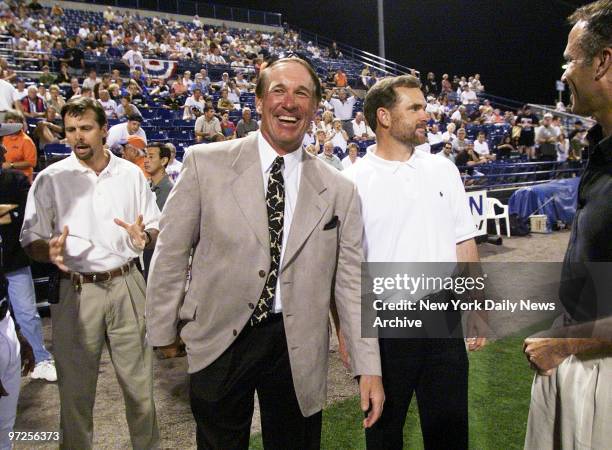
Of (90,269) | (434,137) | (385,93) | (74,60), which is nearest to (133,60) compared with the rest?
(74,60)

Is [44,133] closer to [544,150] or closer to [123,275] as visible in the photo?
[123,275]

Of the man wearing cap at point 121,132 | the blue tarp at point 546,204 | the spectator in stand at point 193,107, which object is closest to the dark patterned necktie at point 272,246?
the man wearing cap at point 121,132

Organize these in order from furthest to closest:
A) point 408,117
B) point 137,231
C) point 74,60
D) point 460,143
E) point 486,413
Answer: point 74,60
point 460,143
point 486,413
point 137,231
point 408,117

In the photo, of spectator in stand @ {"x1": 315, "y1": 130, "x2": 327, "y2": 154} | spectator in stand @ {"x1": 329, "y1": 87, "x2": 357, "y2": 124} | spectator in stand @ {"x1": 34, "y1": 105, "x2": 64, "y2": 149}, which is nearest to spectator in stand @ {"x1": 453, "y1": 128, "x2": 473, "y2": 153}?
spectator in stand @ {"x1": 329, "y1": 87, "x2": 357, "y2": 124}

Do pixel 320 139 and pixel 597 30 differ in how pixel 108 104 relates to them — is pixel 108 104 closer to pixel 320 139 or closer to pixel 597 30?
pixel 320 139

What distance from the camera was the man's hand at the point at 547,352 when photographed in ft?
5.37

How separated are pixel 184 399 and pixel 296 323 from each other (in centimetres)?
245

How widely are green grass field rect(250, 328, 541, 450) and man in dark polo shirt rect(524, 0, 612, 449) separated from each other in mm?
1679

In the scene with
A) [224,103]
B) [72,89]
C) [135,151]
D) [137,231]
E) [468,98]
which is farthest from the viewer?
[468,98]

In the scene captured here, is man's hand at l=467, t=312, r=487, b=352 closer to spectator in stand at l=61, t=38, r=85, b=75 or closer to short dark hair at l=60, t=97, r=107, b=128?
short dark hair at l=60, t=97, r=107, b=128

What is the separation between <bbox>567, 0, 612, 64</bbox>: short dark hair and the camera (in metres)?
1.64

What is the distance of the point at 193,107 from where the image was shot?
13.7 m

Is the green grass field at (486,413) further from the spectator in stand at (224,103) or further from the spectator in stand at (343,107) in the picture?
the spectator in stand at (343,107)

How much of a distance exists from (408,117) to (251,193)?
98cm
